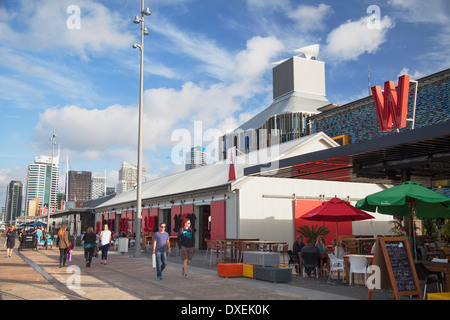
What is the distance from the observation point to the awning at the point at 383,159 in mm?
10274

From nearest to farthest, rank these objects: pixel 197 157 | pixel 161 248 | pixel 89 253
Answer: pixel 161 248 < pixel 89 253 < pixel 197 157

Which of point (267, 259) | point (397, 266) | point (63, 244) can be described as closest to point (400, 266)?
point (397, 266)

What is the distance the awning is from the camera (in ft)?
33.7

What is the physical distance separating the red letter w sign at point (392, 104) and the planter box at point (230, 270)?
6.15m

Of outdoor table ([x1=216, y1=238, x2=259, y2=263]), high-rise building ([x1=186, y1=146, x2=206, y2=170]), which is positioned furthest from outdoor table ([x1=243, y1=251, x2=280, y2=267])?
high-rise building ([x1=186, y1=146, x2=206, y2=170])

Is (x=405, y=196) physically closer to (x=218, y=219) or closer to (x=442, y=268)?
(x=442, y=268)

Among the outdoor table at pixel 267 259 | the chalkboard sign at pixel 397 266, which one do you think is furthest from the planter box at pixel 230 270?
the chalkboard sign at pixel 397 266

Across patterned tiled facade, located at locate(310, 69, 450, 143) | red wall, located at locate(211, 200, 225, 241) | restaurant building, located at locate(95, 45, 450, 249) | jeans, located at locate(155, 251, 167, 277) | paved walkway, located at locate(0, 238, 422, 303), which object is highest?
patterned tiled facade, located at locate(310, 69, 450, 143)

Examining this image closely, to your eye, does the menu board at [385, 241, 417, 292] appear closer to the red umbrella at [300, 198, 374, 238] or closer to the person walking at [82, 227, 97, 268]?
the red umbrella at [300, 198, 374, 238]

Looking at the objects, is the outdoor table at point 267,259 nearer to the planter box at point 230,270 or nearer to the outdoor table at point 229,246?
the planter box at point 230,270

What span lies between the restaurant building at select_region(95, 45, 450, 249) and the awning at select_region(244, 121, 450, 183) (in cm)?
3

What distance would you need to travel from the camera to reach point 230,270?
12398mm

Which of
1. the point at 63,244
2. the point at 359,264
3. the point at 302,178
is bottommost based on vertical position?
the point at 359,264

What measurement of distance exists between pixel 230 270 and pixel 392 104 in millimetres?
6913
